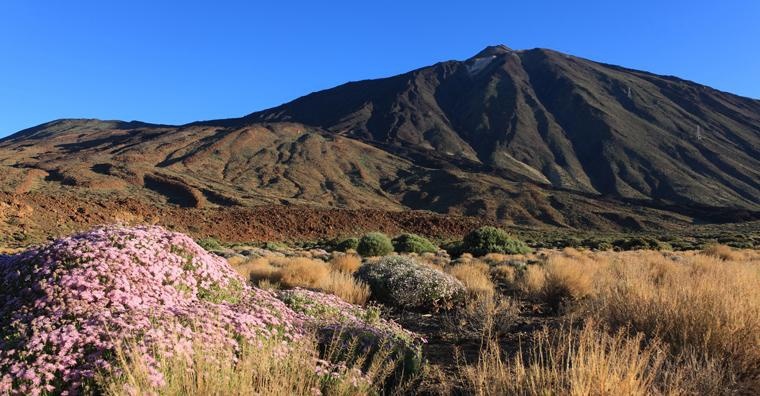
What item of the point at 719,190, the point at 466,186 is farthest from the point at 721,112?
the point at 466,186

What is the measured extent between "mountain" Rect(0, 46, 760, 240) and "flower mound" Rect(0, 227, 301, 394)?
32967 mm

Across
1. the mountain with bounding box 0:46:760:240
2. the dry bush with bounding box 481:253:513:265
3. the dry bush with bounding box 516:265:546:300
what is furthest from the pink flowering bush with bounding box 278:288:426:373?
the mountain with bounding box 0:46:760:240

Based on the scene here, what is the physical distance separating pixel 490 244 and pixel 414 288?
58.5 ft

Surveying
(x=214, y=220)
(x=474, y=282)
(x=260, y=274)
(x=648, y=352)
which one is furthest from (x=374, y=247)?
(x=214, y=220)

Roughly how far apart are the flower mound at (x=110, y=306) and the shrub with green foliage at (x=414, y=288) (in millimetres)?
3865

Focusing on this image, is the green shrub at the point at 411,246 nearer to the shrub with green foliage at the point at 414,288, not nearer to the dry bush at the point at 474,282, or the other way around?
the dry bush at the point at 474,282

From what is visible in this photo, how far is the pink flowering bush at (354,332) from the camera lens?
506 cm

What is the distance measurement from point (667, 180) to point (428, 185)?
159 feet

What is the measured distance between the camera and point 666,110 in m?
134

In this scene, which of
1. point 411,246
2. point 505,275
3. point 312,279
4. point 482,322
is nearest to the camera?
point 482,322

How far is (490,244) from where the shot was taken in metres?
27.0

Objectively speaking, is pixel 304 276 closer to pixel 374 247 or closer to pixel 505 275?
pixel 505 275

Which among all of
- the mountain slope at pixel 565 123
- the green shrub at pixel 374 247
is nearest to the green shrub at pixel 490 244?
the green shrub at pixel 374 247

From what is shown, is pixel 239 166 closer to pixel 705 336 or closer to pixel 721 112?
pixel 705 336
